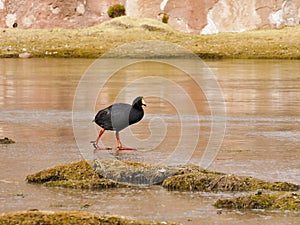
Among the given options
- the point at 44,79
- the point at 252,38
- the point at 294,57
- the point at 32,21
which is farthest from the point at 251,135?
the point at 32,21

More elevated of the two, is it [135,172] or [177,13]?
[177,13]

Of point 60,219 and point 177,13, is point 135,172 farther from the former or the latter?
point 177,13

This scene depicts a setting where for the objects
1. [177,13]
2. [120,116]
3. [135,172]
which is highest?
[177,13]

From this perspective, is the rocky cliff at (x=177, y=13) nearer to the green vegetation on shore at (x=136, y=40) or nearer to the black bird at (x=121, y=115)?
the green vegetation on shore at (x=136, y=40)

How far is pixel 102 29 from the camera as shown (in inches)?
1997

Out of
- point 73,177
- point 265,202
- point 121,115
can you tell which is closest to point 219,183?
point 265,202

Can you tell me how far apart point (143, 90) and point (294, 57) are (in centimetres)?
1909

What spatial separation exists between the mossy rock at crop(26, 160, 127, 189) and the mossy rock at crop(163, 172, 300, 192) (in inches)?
27.1

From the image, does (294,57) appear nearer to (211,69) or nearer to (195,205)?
(211,69)

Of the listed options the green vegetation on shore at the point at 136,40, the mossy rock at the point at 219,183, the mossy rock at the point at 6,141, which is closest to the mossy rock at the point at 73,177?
the mossy rock at the point at 219,183

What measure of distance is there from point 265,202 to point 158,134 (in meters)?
6.35

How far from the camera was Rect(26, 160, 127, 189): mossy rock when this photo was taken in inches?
428

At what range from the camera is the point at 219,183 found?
35.3 feet

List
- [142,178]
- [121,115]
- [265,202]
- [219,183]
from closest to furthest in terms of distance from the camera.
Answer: [265,202] → [219,183] → [142,178] → [121,115]
